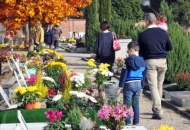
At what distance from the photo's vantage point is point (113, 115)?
655 centimetres

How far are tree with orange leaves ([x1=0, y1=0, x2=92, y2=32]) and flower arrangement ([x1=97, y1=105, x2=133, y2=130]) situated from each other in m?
13.5

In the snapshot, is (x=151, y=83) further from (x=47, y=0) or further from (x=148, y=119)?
(x=47, y=0)

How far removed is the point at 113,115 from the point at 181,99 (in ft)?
19.6

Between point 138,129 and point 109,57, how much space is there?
19.6 ft

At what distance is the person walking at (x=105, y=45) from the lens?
42.2ft

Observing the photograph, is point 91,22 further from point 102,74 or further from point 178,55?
point 102,74

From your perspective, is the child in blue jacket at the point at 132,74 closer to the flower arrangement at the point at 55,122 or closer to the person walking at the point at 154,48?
the person walking at the point at 154,48

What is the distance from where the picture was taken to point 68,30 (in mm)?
66938

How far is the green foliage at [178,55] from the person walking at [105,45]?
129 inches

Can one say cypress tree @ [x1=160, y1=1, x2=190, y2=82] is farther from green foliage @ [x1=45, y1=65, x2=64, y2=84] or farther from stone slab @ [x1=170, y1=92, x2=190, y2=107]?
green foliage @ [x1=45, y1=65, x2=64, y2=84]

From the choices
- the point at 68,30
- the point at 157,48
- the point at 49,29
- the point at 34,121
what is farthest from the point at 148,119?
the point at 68,30

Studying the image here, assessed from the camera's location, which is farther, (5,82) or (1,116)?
(5,82)

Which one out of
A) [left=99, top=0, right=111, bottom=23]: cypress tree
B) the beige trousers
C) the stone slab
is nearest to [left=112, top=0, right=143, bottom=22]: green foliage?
[left=99, top=0, right=111, bottom=23]: cypress tree

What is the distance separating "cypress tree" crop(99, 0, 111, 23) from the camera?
1391 inches
